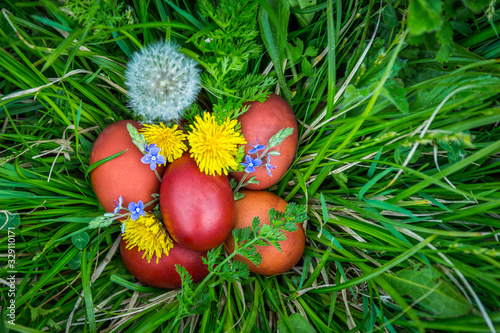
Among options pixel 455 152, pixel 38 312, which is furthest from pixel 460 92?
pixel 38 312

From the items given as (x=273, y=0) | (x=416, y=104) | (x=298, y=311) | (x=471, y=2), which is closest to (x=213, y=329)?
(x=298, y=311)

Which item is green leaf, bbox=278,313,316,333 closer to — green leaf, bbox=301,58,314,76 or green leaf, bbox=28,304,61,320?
green leaf, bbox=28,304,61,320

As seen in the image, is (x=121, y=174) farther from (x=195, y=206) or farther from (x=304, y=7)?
(x=304, y=7)

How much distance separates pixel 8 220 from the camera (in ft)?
4.50

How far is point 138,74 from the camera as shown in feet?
3.98

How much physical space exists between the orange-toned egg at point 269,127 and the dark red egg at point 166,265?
47cm

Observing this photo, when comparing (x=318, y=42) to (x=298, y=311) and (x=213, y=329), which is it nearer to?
(x=298, y=311)

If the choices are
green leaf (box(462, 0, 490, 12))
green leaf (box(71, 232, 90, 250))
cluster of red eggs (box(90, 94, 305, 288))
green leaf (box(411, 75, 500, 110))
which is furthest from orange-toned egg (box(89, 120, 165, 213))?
green leaf (box(462, 0, 490, 12))

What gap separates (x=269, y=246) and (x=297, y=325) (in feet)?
1.24

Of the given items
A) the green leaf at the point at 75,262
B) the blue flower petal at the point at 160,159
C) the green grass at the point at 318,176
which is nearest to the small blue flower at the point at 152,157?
the blue flower petal at the point at 160,159

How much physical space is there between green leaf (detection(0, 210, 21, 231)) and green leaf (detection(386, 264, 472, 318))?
172 centimetres

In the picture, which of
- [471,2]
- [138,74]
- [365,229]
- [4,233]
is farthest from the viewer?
[4,233]

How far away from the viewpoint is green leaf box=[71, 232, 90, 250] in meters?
1.42

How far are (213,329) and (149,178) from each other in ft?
2.46
